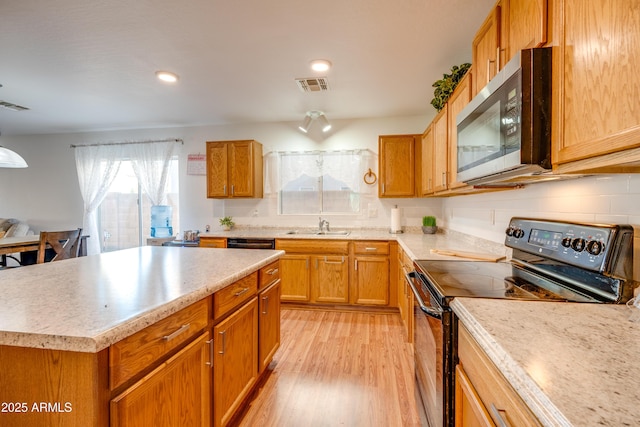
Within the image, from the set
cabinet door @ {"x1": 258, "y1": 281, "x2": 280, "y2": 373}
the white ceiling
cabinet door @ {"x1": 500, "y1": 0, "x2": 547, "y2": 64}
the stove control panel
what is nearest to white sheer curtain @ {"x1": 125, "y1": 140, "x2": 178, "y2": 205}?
the white ceiling

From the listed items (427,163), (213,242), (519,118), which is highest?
(427,163)

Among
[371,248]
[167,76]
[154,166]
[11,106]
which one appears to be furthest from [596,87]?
[11,106]

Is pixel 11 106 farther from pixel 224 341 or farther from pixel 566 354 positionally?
pixel 566 354

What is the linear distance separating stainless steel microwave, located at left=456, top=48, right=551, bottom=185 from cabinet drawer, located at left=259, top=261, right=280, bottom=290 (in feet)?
4.44

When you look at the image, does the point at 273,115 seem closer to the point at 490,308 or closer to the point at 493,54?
the point at 493,54

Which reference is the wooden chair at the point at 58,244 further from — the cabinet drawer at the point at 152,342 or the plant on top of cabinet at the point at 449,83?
the plant on top of cabinet at the point at 449,83

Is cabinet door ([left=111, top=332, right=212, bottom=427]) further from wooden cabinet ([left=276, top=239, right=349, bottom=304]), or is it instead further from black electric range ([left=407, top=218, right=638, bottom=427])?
wooden cabinet ([left=276, top=239, right=349, bottom=304])

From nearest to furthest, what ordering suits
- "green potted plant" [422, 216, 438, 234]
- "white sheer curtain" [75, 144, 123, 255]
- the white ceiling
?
the white ceiling → "green potted plant" [422, 216, 438, 234] → "white sheer curtain" [75, 144, 123, 255]

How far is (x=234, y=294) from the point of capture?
4.84 ft

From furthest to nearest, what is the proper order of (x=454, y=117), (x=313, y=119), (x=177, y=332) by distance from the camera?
(x=313, y=119) → (x=454, y=117) → (x=177, y=332)

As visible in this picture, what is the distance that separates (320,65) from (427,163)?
147cm

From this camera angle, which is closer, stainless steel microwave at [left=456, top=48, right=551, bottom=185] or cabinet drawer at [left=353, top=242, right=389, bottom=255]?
stainless steel microwave at [left=456, top=48, right=551, bottom=185]

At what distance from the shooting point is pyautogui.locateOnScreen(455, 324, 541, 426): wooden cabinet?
0.63 m

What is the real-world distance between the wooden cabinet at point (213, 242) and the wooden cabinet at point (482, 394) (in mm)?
3032
